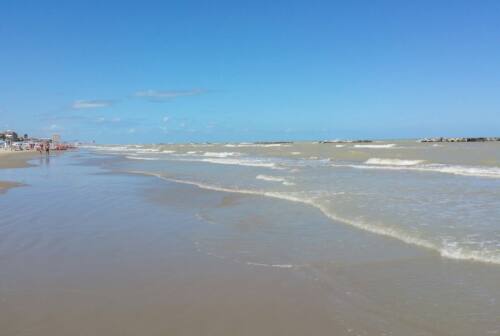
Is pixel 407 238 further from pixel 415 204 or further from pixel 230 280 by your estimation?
pixel 415 204

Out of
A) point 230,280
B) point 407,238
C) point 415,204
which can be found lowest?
point 230,280

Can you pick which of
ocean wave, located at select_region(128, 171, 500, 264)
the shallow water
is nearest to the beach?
ocean wave, located at select_region(128, 171, 500, 264)

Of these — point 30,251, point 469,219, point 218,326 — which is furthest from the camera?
point 469,219

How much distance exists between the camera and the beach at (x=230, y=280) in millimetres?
4672

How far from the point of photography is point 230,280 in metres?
6.14

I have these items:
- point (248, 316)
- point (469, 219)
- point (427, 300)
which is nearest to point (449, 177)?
point (469, 219)

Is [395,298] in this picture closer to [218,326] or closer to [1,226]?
[218,326]

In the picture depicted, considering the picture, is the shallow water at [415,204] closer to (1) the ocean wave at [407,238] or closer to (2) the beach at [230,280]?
(1) the ocean wave at [407,238]

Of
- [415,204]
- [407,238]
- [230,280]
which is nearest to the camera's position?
[230,280]

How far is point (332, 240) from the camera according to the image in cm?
820

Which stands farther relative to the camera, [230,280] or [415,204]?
[415,204]

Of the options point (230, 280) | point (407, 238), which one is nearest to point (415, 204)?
point (407, 238)

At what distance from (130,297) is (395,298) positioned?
10.1 ft

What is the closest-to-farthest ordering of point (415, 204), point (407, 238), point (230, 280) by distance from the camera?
point (230, 280) < point (407, 238) < point (415, 204)
